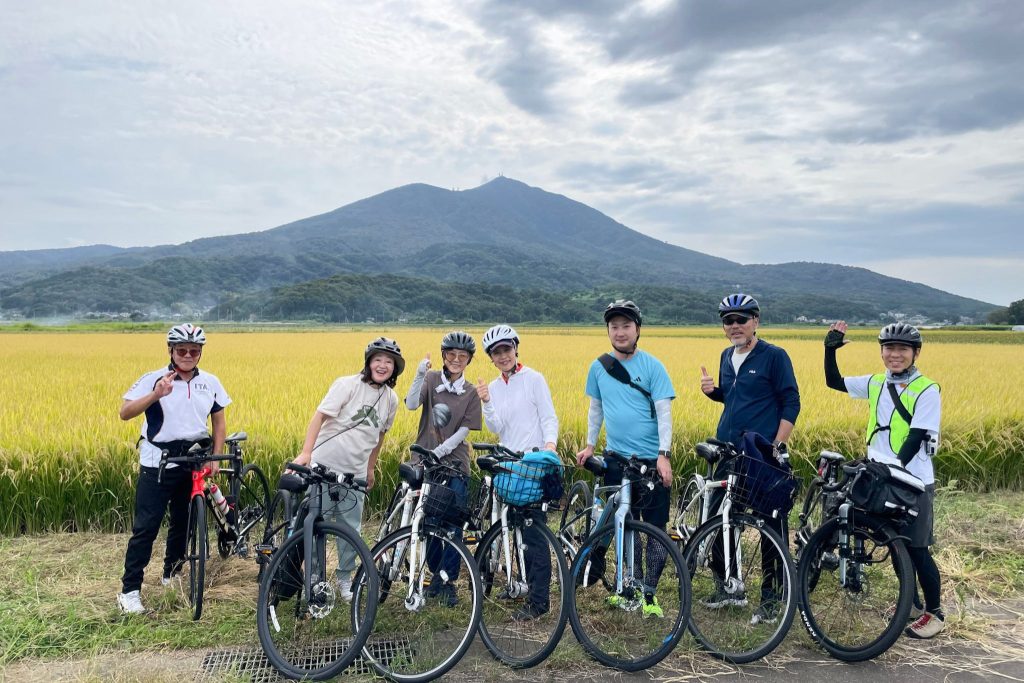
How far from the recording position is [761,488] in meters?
4.09

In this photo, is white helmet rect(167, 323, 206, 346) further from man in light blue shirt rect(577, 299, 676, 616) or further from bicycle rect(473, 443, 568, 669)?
man in light blue shirt rect(577, 299, 676, 616)

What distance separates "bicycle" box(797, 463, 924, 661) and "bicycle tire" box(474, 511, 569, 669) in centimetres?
153

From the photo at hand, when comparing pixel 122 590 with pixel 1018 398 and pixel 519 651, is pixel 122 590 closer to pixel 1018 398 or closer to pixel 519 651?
pixel 519 651

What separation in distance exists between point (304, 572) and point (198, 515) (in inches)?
44.9

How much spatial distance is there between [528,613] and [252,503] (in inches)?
145

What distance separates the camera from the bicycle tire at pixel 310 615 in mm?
3619

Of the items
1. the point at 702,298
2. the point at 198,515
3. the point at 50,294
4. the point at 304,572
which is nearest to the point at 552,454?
the point at 304,572

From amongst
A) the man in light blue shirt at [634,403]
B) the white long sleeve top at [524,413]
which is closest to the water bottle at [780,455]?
the man in light blue shirt at [634,403]

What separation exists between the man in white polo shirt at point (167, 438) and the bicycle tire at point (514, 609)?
91.0 inches

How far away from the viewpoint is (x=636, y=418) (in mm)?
4551

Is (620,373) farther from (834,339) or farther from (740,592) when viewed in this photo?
(834,339)

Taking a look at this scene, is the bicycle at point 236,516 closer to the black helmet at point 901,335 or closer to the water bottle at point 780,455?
the water bottle at point 780,455

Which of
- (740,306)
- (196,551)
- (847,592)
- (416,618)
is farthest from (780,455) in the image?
(196,551)

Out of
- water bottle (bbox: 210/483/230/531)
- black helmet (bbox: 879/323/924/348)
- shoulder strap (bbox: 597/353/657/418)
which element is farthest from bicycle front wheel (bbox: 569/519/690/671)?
water bottle (bbox: 210/483/230/531)
